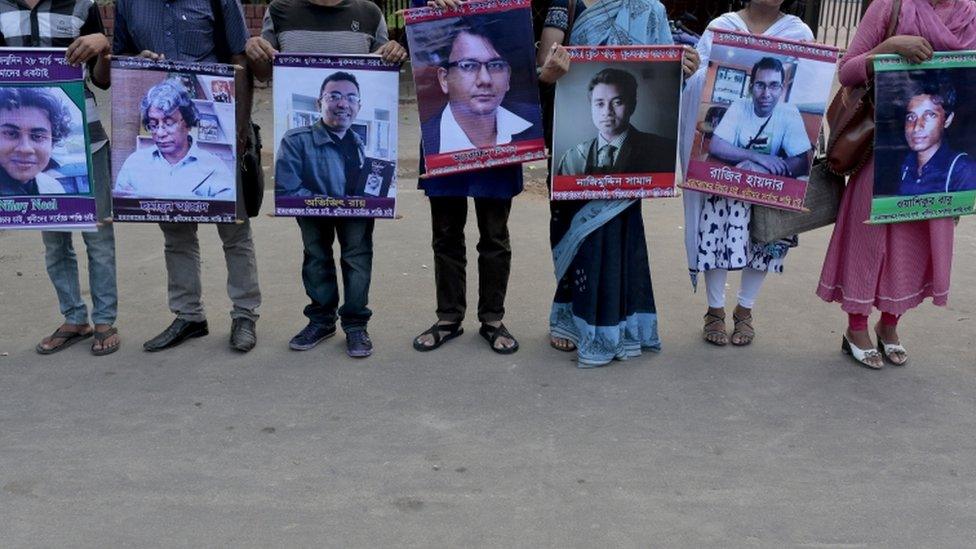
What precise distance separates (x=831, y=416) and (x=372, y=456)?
1.89 m

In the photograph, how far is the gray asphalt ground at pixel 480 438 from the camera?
3.10 m

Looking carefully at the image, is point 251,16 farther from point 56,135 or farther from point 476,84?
point 476,84

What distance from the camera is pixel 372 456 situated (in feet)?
11.6

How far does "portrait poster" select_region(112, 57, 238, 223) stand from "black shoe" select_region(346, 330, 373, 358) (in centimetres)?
78

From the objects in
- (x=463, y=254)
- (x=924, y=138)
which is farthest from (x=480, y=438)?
(x=924, y=138)

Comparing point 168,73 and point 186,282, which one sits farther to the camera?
point 186,282

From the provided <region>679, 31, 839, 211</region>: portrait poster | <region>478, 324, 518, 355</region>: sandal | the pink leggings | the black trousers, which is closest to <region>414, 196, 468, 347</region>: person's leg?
the black trousers

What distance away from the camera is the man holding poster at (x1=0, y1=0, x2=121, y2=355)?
4074 millimetres

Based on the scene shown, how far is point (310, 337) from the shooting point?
4.56 m

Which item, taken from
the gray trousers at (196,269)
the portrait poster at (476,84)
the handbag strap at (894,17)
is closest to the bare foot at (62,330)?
the gray trousers at (196,269)

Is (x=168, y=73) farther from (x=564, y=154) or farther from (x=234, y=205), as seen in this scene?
(x=564, y=154)

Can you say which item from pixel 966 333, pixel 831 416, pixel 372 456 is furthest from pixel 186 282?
pixel 966 333

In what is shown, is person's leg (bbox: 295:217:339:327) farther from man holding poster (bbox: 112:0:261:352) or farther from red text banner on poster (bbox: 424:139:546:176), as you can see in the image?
red text banner on poster (bbox: 424:139:546:176)

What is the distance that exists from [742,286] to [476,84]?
1.70 meters
